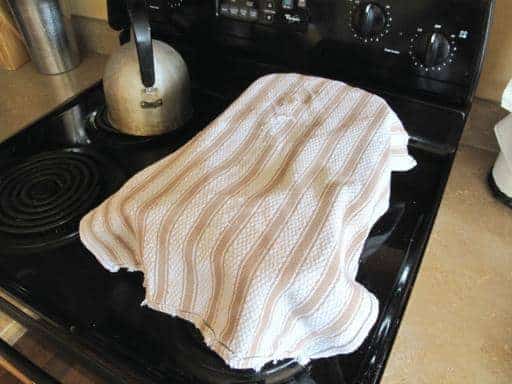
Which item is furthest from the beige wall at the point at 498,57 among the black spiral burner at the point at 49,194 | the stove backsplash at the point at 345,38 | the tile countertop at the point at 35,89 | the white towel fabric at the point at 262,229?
the tile countertop at the point at 35,89

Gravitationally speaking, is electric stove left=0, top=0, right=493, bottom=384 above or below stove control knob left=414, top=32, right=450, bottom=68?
below

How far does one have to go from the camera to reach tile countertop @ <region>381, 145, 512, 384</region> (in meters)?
0.49

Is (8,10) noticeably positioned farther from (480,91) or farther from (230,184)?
(480,91)

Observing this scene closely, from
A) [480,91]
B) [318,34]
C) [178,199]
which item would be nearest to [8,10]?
[318,34]

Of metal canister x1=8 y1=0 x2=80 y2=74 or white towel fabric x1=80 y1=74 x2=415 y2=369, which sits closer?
white towel fabric x1=80 y1=74 x2=415 y2=369

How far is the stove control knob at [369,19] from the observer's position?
598 millimetres

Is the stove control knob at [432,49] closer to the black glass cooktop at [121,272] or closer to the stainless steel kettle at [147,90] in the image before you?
the black glass cooktop at [121,272]

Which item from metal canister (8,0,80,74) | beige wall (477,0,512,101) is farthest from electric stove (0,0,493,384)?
metal canister (8,0,80,74)

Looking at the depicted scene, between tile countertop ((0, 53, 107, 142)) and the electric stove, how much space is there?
5.6 inches

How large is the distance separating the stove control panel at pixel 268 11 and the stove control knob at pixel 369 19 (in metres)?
0.08

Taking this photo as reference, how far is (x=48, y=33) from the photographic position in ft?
3.09

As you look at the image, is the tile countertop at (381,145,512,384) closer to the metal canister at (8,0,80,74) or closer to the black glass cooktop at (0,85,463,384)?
the black glass cooktop at (0,85,463,384)

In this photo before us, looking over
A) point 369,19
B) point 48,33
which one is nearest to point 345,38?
point 369,19

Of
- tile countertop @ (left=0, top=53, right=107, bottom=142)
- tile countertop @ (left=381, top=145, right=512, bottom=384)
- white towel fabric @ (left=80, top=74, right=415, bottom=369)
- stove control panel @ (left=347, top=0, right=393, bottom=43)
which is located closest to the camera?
white towel fabric @ (left=80, top=74, right=415, bottom=369)
